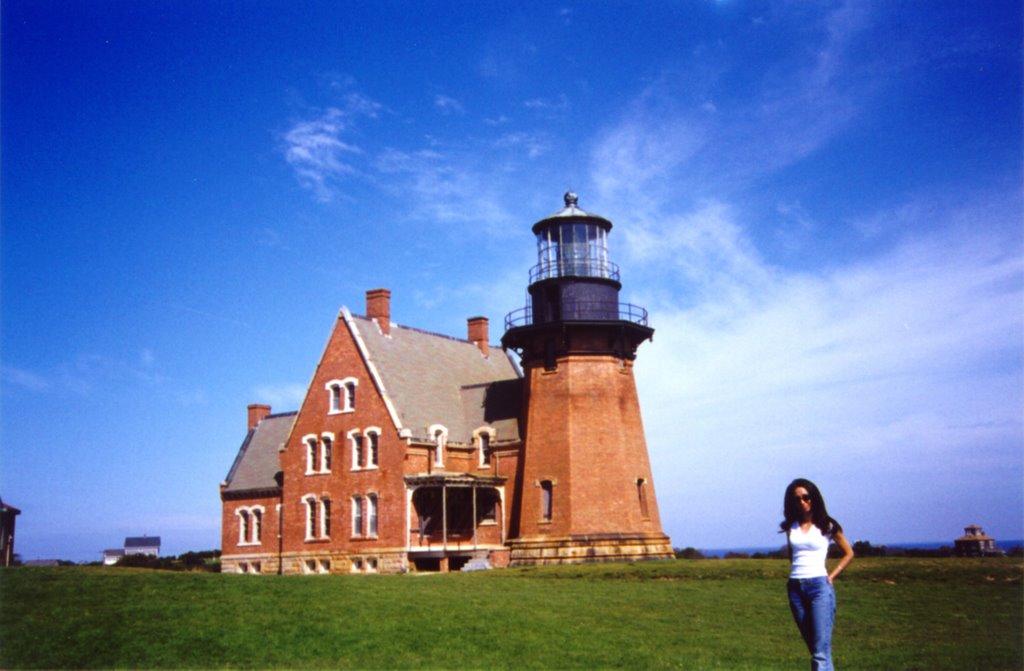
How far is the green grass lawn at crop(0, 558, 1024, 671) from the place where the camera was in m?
14.9

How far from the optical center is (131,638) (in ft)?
54.2

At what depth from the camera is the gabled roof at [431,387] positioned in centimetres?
4000

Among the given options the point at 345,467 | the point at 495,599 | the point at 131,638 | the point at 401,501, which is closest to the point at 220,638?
the point at 131,638

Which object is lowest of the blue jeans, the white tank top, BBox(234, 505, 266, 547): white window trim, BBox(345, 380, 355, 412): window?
the blue jeans

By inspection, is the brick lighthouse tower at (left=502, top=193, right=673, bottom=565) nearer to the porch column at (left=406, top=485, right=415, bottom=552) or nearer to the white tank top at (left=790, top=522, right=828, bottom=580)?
the porch column at (left=406, top=485, right=415, bottom=552)

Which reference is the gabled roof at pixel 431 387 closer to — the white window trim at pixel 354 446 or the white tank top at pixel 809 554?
the white window trim at pixel 354 446

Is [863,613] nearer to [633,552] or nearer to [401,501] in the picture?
[633,552]

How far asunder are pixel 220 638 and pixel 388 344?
Answer: 26566 millimetres

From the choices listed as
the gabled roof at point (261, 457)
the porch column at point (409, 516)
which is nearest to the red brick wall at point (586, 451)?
the porch column at point (409, 516)

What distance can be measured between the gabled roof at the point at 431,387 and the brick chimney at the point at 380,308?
1.61 feet

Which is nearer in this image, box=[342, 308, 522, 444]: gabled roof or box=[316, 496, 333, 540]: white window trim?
box=[342, 308, 522, 444]: gabled roof

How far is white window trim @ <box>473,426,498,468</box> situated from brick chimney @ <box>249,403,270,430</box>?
16439mm

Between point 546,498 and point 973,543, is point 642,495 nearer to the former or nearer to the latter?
point 546,498

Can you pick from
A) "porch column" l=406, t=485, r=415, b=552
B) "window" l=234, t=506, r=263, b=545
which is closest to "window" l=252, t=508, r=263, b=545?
"window" l=234, t=506, r=263, b=545
